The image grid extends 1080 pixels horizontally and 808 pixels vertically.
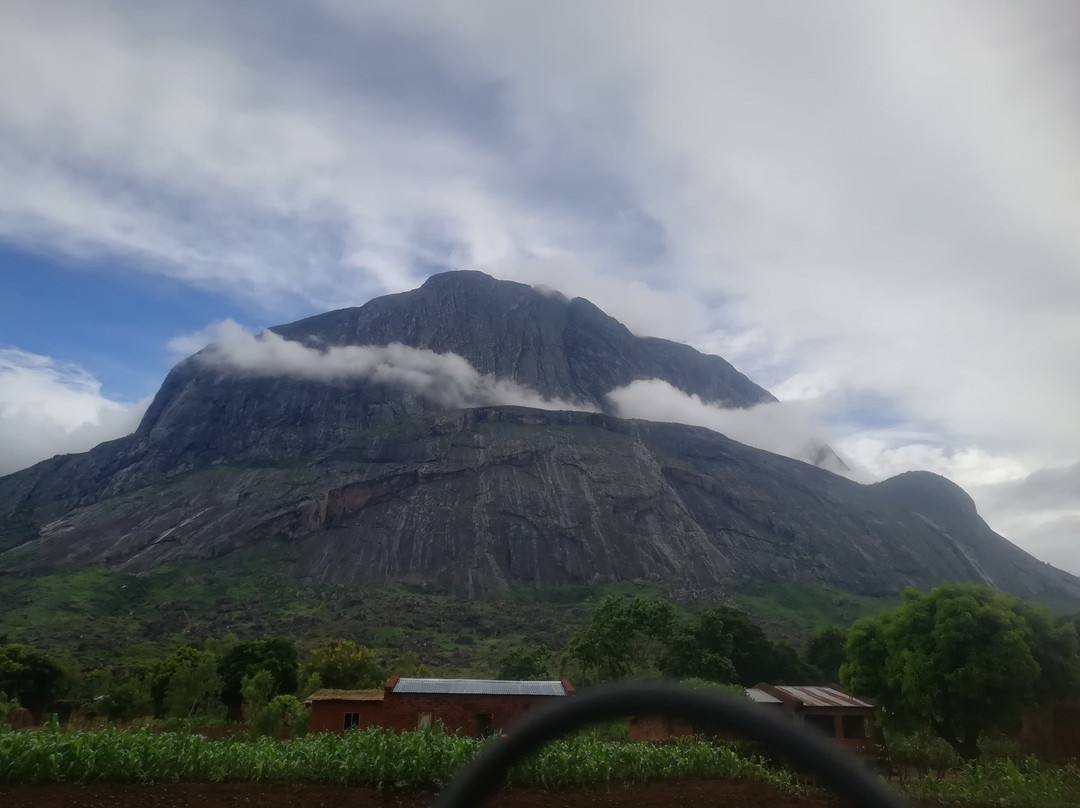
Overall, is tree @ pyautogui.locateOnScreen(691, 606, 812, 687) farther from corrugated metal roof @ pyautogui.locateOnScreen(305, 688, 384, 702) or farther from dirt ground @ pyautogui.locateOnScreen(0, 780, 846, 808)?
dirt ground @ pyautogui.locateOnScreen(0, 780, 846, 808)

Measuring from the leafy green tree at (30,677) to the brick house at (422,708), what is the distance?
28.8 meters

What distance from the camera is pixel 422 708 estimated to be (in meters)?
26.5

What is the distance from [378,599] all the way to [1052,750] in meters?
90.2

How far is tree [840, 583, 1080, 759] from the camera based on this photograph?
23750mm

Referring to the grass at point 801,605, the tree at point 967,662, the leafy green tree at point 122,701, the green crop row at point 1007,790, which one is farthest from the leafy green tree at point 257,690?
the grass at point 801,605

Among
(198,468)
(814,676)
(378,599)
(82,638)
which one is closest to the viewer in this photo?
(814,676)

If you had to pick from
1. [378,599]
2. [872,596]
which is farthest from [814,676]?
[872,596]

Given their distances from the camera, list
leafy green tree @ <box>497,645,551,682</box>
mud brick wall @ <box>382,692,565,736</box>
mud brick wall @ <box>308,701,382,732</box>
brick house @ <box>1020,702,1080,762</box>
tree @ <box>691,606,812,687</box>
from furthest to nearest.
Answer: leafy green tree @ <box>497,645,551,682</box> < tree @ <box>691,606,812,687</box> < mud brick wall @ <box>308,701,382,732</box> < mud brick wall @ <box>382,692,565,736</box> < brick house @ <box>1020,702,1080,762</box>

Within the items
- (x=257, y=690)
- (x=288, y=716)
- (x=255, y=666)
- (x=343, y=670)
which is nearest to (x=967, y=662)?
(x=288, y=716)

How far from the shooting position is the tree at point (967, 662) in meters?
23.8

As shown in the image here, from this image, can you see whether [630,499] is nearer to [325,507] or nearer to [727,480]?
[727,480]

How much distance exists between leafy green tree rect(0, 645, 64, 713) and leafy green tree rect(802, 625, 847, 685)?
52.1 metres

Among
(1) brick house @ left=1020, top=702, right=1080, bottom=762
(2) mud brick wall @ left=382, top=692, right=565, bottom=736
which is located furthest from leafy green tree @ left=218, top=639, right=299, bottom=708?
(1) brick house @ left=1020, top=702, right=1080, bottom=762

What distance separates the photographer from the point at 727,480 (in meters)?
166
